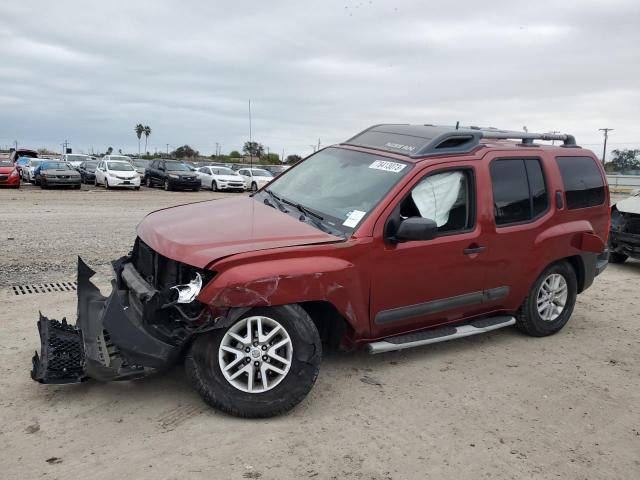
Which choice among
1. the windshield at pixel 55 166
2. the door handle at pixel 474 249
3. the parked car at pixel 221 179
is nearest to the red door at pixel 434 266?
the door handle at pixel 474 249

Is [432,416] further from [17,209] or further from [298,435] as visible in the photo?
[17,209]

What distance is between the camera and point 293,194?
16.0 ft

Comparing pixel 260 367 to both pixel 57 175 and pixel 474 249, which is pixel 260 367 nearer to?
pixel 474 249

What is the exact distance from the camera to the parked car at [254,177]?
30.9 m

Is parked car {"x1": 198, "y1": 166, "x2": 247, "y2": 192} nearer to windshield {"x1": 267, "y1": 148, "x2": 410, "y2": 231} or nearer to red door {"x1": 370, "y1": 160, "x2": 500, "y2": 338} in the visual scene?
windshield {"x1": 267, "y1": 148, "x2": 410, "y2": 231}

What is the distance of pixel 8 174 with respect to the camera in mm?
24172

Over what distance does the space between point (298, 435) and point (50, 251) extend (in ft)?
21.0

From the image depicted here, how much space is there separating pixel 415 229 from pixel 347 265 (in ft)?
1.81

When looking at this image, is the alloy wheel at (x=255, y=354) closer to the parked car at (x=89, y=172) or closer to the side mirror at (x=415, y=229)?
the side mirror at (x=415, y=229)

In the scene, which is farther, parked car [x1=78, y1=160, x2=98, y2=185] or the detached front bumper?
parked car [x1=78, y1=160, x2=98, y2=185]

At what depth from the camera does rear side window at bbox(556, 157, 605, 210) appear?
215 inches

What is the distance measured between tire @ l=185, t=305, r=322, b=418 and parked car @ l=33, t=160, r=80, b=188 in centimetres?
2400

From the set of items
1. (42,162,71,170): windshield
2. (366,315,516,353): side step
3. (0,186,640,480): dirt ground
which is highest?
(42,162,71,170): windshield

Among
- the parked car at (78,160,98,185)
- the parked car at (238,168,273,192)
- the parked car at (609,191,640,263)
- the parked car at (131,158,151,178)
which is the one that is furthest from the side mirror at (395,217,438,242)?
the parked car at (131,158,151,178)
